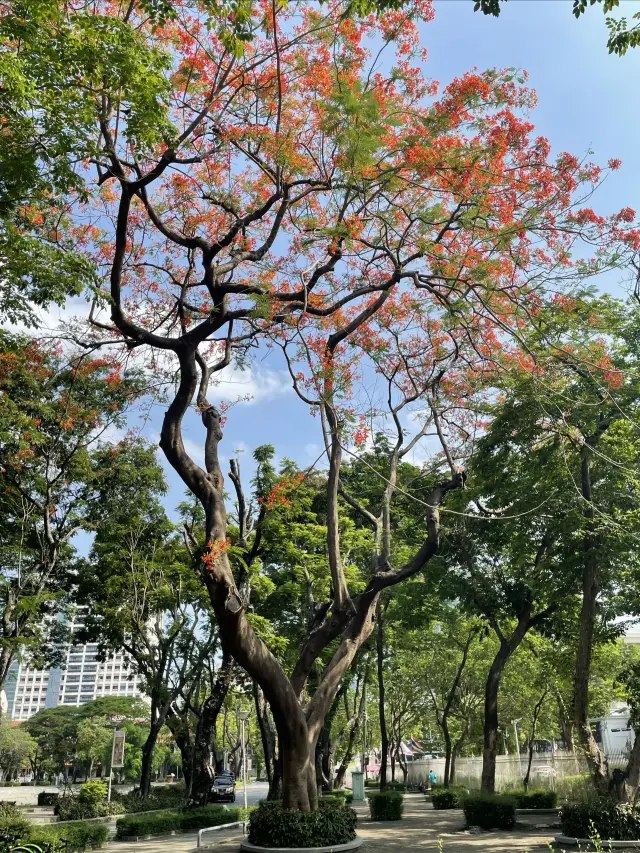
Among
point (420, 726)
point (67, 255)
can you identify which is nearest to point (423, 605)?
point (67, 255)

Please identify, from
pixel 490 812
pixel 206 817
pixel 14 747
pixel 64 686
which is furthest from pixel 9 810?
pixel 64 686

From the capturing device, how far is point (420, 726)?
150 feet

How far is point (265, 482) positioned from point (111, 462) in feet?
14.8

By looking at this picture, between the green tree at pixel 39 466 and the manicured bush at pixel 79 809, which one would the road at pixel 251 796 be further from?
the green tree at pixel 39 466

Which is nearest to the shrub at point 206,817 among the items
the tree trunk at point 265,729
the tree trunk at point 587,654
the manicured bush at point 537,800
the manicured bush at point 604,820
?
the tree trunk at point 265,729

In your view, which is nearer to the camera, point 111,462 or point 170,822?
point 170,822

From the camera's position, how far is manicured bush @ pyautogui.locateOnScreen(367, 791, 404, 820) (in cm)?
1666

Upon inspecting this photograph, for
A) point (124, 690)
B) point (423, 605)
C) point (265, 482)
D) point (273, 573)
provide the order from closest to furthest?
1. point (423, 605)
2. point (265, 482)
3. point (273, 573)
4. point (124, 690)

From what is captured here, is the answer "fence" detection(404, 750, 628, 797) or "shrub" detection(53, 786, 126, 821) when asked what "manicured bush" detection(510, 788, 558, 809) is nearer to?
"fence" detection(404, 750, 628, 797)

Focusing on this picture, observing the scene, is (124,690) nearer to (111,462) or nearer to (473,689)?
(473,689)

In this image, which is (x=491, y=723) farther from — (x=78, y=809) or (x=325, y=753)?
(x=78, y=809)

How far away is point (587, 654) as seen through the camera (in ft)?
37.8

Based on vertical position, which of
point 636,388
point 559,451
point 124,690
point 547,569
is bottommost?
point 124,690

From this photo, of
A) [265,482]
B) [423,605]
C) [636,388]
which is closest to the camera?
[636,388]
